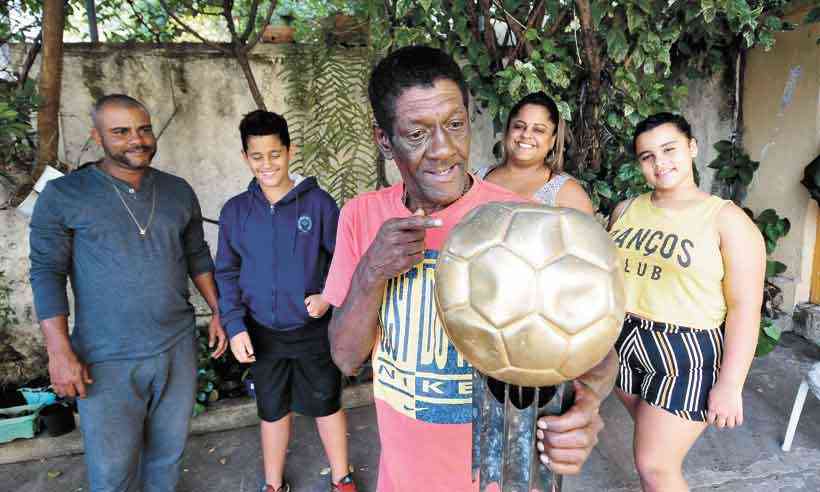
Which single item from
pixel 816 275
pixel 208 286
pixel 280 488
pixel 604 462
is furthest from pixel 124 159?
pixel 816 275

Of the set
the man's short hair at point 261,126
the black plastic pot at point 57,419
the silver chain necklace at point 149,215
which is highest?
the man's short hair at point 261,126

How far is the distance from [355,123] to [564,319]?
2.99 meters

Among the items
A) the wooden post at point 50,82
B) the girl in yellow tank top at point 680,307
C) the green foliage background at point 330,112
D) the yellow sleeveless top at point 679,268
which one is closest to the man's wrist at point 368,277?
the girl in yellow tank top at point 680,307

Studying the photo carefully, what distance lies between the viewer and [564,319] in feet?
2.38

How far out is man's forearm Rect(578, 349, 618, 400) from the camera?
0.92 metres

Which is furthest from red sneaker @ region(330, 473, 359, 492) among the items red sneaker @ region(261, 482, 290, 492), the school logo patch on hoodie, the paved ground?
the school logo patch on hoodie

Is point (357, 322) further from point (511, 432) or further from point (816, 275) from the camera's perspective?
point (816, 275)

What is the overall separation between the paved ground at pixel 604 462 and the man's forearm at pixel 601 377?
76.4 inches

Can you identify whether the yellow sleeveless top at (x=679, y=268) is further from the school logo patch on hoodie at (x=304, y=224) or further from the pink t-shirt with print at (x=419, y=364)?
the school logo patch on hoodie at (x=304, y=224)

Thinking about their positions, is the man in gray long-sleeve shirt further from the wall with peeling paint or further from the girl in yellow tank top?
the wall with peeling paint

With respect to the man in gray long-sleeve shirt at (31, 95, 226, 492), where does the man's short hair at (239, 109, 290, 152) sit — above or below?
above

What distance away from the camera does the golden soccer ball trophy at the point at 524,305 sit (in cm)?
73

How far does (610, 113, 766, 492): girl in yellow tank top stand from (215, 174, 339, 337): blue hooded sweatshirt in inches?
50.7

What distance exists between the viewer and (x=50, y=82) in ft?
9.33
